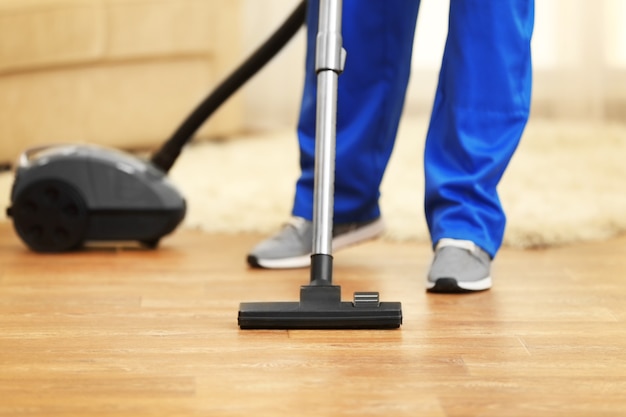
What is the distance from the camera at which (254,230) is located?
1978mm

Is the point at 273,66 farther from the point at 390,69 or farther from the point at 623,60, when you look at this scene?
the point at 390,69

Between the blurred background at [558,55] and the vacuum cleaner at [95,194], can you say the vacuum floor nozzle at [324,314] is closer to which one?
the vacuum cleaner at [95,194]

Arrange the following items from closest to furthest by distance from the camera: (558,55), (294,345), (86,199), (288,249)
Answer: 1. (294,345)
2. (288,249)
3. (86,199)
4. (558,55)

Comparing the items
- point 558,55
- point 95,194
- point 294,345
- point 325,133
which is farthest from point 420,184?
point 558,55

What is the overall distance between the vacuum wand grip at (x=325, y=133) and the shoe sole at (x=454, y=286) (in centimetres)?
25

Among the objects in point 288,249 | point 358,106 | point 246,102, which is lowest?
point 246,102

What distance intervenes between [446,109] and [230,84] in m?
0.39

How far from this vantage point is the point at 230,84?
1.75 meters

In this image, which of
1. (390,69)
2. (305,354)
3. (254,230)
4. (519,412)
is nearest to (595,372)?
(519,412)

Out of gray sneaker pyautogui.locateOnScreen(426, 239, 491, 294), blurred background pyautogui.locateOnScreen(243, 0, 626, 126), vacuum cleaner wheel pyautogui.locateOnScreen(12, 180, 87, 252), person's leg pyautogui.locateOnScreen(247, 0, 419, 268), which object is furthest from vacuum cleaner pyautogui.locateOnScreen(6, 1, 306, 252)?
blurred background pyautogui.locateOnScreen(243, 0, 626, 126)

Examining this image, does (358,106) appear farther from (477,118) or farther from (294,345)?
(294,345)

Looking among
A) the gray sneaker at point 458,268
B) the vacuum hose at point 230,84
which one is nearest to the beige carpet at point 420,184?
the vacuum hose at point 230,84

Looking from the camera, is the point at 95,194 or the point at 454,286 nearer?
the point at 454,286

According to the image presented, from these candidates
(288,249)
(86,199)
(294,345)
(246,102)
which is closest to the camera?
(294,345)
